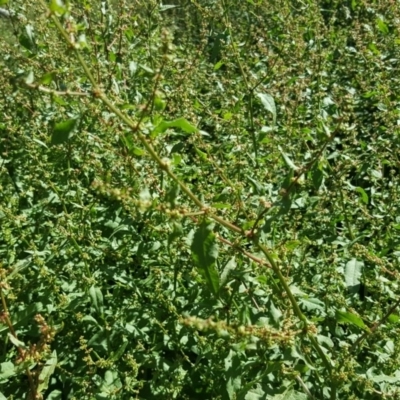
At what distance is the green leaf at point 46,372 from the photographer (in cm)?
219

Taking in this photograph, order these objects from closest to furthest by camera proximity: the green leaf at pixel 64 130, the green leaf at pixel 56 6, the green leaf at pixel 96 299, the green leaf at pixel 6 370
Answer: the green leaf at pixel 56 6, the green leaf at pixel 64 130, the green leaf at pixel 6 370, the green leaf at pixel 96 299

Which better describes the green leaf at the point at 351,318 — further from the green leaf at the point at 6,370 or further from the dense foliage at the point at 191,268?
the green leaf at the point at 6,370

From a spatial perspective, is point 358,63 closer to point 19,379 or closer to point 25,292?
point 25,292

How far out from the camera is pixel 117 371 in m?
2.45

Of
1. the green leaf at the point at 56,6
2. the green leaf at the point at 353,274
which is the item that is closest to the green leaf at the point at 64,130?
the green leaf at the point at 56,6

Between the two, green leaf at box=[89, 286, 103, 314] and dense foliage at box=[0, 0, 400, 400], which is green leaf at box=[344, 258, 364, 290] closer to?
dense foliage at box=[0, 0, 400, 400]

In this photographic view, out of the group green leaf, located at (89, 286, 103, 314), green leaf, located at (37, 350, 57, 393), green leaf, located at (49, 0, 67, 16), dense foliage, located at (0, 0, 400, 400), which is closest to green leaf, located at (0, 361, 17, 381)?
dense foliage, located at (0, 0, 400, 400)

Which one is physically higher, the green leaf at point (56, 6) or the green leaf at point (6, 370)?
the green leaf at point (56, 6)

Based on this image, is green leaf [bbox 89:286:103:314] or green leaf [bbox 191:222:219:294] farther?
green leaf [bbox 89:286:103:314]

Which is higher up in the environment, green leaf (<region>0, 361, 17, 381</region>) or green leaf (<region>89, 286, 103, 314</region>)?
green leaf (<region>89, 286, 103, 314</region>)

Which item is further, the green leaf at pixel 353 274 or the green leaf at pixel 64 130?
the green leaf at pixel 353 274

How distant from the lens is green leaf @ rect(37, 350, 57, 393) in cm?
219

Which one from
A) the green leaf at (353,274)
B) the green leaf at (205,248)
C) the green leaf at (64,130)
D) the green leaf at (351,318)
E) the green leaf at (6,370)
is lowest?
the green leaf at (353,274)

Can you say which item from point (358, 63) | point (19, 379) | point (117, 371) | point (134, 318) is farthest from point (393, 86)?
point (19, 379)
